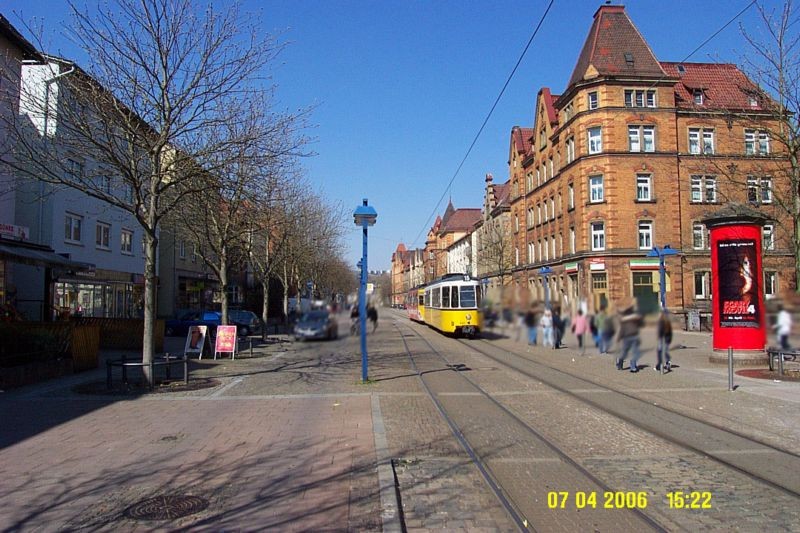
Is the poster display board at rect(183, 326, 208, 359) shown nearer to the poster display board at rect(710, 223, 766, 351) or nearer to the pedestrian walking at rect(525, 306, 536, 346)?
Result: the pedestrian walking at rect(525, 306, 536, 346)

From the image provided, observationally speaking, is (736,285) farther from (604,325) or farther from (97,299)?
(97,299)

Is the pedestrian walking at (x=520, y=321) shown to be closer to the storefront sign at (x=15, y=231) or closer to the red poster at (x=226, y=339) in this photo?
the red poster at (x=226, y=339)

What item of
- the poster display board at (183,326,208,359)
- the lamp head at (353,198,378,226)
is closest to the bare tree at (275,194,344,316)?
the lamp head at (353,198,378,226)

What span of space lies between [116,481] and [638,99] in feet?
30.8

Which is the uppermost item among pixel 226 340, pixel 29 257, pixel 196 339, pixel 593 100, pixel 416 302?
pixel 29 257

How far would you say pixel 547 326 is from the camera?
7.51 feet

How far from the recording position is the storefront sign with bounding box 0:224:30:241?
31925 millimetres

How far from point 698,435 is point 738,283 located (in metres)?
11.3

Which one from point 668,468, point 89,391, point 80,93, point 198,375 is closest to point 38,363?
point 89,391

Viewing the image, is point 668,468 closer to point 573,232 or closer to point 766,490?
point 766,490

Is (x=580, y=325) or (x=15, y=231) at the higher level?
(x=15, y=231)

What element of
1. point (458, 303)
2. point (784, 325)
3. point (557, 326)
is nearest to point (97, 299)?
point (458, 303)

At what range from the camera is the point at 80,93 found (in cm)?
1738

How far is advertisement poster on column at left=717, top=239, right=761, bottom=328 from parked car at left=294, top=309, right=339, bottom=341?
6.63 ft
